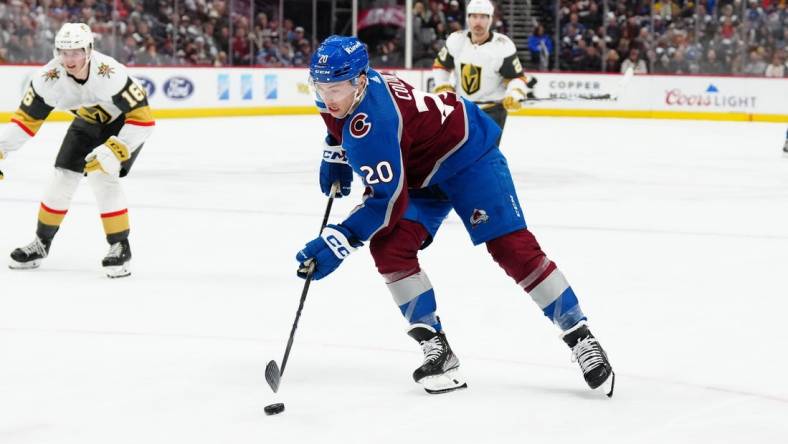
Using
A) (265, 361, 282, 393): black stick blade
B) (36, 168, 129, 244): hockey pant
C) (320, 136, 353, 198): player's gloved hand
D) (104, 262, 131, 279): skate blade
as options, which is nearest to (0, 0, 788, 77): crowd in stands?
(36, 168, 129, 244): hockey pant

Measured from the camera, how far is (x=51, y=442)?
2.80 meters

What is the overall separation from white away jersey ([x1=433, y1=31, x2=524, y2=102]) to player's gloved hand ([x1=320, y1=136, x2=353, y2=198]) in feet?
14.8

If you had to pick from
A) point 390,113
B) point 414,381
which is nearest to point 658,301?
point 414,381

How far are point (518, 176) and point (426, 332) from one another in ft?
20.9

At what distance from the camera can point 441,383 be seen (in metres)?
3.30

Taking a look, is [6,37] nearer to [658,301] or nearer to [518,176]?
[518,176]

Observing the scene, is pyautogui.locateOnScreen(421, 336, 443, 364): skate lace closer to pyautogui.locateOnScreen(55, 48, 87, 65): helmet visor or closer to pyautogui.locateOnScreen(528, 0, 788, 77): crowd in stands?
pyautogui.locateOnScreen(55, 48, 87, 65): helmet visor

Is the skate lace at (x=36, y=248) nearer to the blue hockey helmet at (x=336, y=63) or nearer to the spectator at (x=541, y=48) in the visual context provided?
the blue hockey helmet at (x=336, y=63)

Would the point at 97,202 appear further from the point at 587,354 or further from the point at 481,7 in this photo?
the point at 481,7

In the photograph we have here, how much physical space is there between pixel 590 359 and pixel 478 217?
1.69ft

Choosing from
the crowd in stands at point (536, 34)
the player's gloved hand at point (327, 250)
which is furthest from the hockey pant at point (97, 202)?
the crowd in stands at point (536, 34)

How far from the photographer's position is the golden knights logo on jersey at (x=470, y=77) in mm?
8203

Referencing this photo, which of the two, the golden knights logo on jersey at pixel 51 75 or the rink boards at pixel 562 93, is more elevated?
the golden knights logo on jersey at pixel 51 75

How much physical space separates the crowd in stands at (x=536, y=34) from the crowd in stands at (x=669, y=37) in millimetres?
15
